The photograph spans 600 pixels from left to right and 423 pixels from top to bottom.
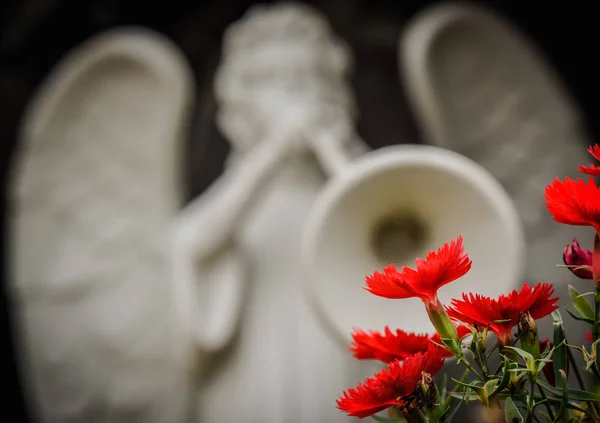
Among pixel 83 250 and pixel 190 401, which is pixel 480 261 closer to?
pixel 190 401

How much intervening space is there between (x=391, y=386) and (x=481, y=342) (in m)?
0.04

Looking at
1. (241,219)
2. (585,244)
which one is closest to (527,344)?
(585,244)

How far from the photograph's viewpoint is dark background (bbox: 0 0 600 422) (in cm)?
175

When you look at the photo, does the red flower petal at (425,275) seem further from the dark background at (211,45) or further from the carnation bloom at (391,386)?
the dark background at (211,45)

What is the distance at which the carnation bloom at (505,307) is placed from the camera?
278mm

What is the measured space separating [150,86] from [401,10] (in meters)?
0.83

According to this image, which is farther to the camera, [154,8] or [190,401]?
[154,8]

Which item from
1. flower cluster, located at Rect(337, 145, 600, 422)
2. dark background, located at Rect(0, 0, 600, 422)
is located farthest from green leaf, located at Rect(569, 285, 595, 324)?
dark background, located at Rect(0, 0, 600, 422)

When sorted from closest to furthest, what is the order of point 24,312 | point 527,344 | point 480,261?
point 527,344 < point 480,261 < point 24,312

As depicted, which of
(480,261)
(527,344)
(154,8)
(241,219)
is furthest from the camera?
(154,8)

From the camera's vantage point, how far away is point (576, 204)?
0.89ft

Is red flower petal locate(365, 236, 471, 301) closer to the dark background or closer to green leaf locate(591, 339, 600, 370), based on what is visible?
green leaf locate(591, 339, 600, 370)

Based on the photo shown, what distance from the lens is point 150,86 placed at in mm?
1349

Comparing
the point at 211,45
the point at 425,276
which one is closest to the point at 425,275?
the point at 425,276
